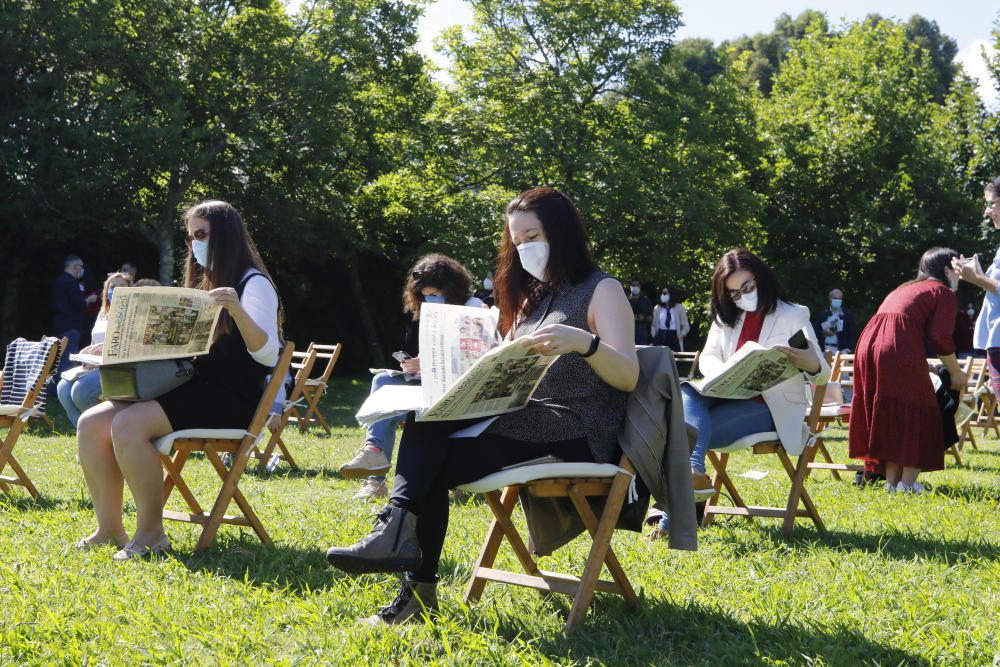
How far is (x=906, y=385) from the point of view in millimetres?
6664

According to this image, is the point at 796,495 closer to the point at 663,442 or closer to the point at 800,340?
the point at 800,340

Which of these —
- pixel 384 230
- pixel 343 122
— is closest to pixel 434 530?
pixel 343 122

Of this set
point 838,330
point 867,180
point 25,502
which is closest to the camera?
point 25,502

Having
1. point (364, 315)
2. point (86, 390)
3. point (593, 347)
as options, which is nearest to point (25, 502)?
point (86, 390)

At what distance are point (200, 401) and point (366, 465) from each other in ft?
5.80

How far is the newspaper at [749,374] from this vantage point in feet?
14.9

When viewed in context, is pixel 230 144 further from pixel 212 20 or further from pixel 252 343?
pixel 252 343

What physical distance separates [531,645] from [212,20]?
54.7ft

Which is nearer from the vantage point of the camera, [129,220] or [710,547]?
[710,547]

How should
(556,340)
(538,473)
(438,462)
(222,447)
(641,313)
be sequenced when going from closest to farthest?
(556,340)
(538,473)
(438,462)
(222,447)
(641,313)

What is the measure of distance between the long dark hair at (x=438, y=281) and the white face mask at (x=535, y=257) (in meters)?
3.02

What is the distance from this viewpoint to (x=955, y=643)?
3.04 metres

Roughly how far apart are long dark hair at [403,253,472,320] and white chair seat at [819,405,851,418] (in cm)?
249

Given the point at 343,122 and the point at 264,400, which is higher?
the point at 343,122
